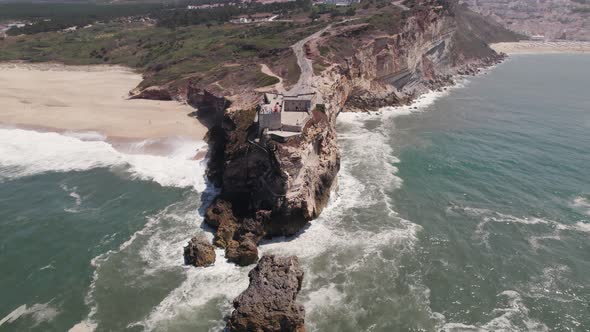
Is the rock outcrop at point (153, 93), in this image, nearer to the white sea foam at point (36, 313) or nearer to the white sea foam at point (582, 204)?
the white sea foam at point (36, 313)

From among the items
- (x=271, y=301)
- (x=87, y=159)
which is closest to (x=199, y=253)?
(x=271, y=301)

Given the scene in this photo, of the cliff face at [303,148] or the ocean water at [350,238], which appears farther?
the cliff face at [303,148]

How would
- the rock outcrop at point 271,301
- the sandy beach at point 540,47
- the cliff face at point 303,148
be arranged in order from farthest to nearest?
the sandy beach at point 540,47 < the cliff face at point 303,148 < the rock outcrop at point 271,301

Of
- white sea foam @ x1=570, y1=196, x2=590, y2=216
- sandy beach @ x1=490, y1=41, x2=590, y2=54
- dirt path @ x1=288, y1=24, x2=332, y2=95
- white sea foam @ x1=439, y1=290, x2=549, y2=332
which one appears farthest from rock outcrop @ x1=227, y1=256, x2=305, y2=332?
sandy beach @ x1=490, y1=41, x2=590, y2=54

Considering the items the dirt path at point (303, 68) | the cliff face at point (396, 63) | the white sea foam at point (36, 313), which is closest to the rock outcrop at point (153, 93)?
the dirt path at point (303, 68)

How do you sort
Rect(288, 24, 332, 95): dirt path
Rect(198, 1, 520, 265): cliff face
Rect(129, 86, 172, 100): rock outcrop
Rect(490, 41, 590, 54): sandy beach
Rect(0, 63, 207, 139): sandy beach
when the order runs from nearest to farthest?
Rect(198, 1, 520, 265): cliff face
Rect(288, 24, 332, 95): dirt path
Rect(0, 63, 207, 139): sandy beach
Rect(129, 86, 172, 100): rock outcrop
Rect(490, 41, 590, 54): sandy beach

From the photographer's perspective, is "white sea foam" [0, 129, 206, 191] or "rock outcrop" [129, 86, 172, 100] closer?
"white sea foam" [0, 129, 206, 191]

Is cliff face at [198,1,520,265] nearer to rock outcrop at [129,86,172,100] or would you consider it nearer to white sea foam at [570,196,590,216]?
rock outcrop at [129,86,172,100]

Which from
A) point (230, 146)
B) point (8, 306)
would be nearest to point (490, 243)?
point (230, 146)
